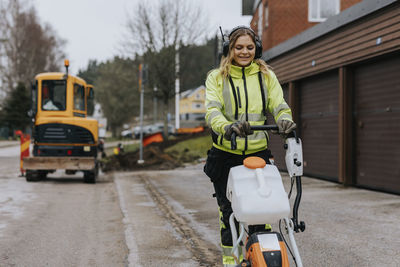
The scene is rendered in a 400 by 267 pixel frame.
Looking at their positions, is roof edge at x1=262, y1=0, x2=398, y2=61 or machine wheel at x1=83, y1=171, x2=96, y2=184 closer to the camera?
roof edge at x1=262, y1=0, x2=398, y2=61

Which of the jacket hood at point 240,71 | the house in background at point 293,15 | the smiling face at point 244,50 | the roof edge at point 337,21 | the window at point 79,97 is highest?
the house in background at point 293,15

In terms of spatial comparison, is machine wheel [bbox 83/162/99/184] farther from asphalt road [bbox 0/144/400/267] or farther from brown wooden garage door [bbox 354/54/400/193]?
brown wooden garage door [bbox 354/54/400/193]

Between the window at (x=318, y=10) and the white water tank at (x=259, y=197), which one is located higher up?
the window at (x=318, y=10)

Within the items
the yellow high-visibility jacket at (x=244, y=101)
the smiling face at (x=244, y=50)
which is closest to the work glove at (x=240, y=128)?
the yellow high-visibility jacket at (x=244, y=101)

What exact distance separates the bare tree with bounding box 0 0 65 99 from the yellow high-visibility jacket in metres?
44.1

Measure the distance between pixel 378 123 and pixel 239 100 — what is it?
766cm

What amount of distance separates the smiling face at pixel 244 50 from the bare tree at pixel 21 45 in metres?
44.0

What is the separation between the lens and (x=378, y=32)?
10.2 metres

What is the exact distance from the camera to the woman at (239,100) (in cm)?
351

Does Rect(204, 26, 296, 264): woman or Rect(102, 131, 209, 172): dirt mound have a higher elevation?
Rect(204, 26, 296, 264): woman

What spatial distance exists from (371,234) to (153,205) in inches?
160

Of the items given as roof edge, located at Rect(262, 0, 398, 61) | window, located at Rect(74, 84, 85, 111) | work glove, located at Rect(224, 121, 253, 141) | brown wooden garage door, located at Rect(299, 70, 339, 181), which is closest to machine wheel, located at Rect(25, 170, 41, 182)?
window, located at Rect(74, 84, 85, 111)

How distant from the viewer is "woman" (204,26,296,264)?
351 centimetres

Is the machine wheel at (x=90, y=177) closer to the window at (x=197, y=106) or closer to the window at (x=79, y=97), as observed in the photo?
the window at (x=79, y=97)
